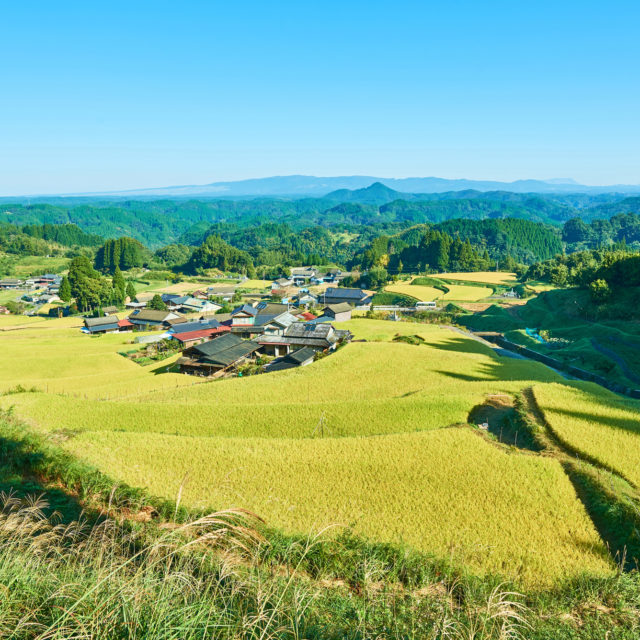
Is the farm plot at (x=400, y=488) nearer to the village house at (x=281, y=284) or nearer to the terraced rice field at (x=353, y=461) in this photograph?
the terraced rice field at (x=353, y=461)

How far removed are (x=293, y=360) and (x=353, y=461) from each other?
21.7 metres

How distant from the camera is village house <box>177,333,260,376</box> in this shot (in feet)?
117

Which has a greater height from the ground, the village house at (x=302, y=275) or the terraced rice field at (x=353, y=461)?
the terraced rice field at (x=353, y=461)

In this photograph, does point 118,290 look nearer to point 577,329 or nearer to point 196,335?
point 196,335

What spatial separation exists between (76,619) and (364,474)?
10.2 m

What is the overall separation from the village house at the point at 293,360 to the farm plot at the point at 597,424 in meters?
18.2

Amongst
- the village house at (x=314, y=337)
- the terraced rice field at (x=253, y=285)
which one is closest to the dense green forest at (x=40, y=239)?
the terraced rice field at (x=253, y=285)

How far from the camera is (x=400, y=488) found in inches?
518

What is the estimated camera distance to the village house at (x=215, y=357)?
1409 inches

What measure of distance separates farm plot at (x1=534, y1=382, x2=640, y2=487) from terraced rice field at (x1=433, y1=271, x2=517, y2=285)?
8120 cm

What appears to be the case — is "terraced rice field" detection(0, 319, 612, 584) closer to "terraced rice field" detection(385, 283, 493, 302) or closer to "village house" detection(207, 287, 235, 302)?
"terraced rice field" detection(385, 283, 493, 302)

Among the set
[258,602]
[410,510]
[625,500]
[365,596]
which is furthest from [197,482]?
[625,500]

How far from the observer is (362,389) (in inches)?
1105

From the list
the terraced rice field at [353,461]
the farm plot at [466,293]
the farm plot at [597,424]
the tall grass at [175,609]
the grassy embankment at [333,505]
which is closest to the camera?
the tall grass at [175,609]
